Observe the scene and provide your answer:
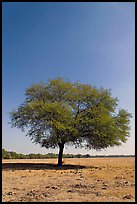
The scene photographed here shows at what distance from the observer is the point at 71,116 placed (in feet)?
96.1

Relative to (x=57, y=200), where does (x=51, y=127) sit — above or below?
above

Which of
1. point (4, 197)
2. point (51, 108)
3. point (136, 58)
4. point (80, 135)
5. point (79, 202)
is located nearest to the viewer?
point (136, 58)

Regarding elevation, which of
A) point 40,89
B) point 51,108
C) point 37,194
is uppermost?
point 40,89

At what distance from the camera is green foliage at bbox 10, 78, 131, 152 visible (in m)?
28.4

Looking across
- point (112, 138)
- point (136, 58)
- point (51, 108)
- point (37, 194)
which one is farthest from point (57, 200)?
point (112, 138)

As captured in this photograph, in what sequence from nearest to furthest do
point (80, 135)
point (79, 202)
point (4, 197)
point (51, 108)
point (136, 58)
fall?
point (136, 58) < point (79, 202) < point (4, 197) < point (51, 108) < point (80, 135)

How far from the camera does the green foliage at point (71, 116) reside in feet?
93.1

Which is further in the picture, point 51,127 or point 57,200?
point 51,127

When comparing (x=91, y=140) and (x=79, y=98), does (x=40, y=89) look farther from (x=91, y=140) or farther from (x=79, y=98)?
(x=91, y=140)

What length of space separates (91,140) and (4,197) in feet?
66.3

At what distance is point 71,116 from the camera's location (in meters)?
29.3

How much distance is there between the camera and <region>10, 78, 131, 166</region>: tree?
2841cm

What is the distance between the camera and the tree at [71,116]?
1118 inches

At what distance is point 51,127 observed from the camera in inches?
1125
